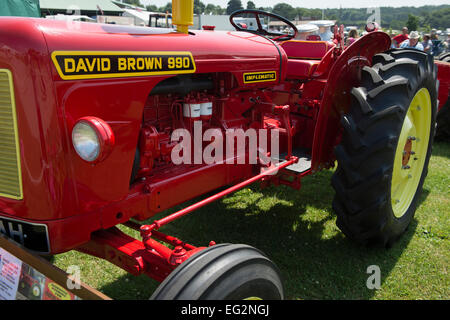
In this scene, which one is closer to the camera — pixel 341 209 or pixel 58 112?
pixel 58 112

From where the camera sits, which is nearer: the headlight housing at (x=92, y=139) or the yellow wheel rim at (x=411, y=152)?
the headlight housing at (x=92, y=139)

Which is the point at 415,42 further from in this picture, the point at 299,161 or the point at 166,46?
the point at 166,46

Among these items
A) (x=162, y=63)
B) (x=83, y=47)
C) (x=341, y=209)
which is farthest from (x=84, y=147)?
(x=341, y=209)

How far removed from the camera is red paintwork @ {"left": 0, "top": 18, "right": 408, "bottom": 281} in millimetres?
1649

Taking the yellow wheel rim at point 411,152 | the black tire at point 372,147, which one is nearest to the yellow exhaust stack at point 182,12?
the black tire at point 372,147

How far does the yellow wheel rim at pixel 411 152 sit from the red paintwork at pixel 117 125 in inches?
26.8

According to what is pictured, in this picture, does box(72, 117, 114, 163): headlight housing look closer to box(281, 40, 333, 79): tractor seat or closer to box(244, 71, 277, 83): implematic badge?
box(244, 71, 277, 83): implematic badge

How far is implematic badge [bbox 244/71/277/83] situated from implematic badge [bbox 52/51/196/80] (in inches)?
21.4

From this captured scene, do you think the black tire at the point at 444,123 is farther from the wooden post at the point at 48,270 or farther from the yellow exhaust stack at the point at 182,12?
the wooden post at the point at 48,270

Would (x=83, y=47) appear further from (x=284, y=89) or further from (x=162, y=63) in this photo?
(x=284, y=89)

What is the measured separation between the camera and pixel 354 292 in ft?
8.82

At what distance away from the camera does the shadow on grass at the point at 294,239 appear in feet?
9.02

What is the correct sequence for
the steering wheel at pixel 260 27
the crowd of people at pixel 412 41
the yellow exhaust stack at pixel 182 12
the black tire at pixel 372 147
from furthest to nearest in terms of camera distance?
the crowd of people at pixel 412 41 → the steering wheel at pixel 260 27 → the black tire at pixel 372 147 → the yellow exhaust stack at pixel 182 12
